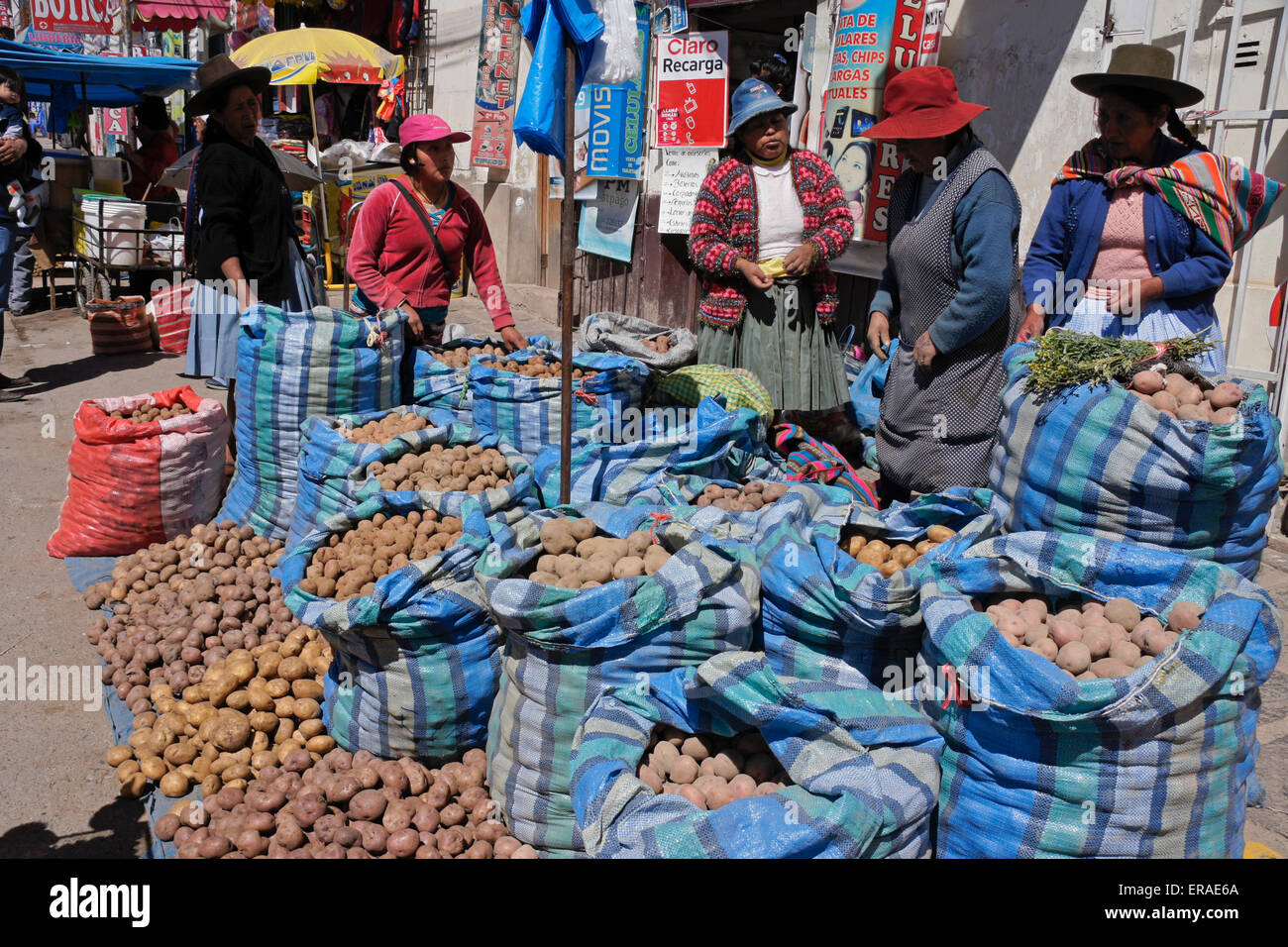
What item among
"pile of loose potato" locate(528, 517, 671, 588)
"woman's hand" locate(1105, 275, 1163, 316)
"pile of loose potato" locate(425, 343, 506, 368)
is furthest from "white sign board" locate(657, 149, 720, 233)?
"pile of loose potato" locate(528, 517, 671, 588)

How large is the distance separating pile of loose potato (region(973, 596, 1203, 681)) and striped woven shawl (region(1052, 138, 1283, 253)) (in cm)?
161

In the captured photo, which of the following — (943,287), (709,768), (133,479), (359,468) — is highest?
(943,287)

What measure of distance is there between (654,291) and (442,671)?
6129 millimetres

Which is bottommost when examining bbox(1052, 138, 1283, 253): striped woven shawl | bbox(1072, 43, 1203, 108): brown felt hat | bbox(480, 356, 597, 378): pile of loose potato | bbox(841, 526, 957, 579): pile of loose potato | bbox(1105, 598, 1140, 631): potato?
bbox(841, 526, 957, 579): pile of loose potato

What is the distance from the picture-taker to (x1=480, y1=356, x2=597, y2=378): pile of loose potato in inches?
193

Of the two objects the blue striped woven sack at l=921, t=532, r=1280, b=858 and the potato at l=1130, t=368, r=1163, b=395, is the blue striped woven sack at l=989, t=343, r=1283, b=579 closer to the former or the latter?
the potato at l=1130, t=368, r=1163, b=395

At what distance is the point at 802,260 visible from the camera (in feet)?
15.5

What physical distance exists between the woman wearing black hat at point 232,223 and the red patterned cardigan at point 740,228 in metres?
2.12

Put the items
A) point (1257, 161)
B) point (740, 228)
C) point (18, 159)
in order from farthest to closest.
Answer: point (18, 159)
point (740, 228)
point (1257, 161)

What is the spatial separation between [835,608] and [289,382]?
288 cm

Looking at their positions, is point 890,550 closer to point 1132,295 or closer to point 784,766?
point 784,766

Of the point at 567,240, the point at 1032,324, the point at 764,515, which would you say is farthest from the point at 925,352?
the point at 567,240

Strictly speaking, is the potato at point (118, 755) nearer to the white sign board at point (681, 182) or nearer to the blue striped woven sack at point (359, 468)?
the blue striped woven sack at point (359, 468)

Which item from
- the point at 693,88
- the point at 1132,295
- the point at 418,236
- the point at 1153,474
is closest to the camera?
the point at 1153,474
